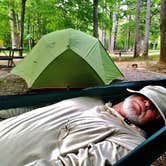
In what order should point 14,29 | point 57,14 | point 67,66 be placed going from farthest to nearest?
point 14,29 → point 57,14 → point 67,66

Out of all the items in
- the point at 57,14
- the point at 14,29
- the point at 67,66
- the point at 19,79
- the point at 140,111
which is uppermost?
the point at 57,14

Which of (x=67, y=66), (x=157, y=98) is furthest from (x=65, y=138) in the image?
(x=67, y=66)

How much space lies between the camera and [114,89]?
7.28 feet

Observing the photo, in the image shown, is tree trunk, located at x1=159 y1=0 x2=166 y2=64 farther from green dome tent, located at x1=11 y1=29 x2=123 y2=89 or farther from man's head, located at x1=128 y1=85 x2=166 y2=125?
man's head, located at x1=128 y1=85 x2=166 y2=125

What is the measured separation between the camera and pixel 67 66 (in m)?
5.48

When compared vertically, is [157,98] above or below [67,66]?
above

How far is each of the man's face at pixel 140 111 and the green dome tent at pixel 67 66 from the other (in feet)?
12.1

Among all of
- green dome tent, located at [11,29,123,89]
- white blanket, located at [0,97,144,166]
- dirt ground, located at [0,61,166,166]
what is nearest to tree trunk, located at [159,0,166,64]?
dirt ground, located at [0,61,166,166]

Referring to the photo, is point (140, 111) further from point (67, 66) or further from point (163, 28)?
point (163, 28)

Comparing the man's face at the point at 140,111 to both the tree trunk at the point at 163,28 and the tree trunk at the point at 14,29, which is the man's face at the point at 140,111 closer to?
the tree trunk at the point at 163,28

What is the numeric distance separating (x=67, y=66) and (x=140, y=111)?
376 cm

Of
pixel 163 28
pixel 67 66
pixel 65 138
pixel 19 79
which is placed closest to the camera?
pixel 65 138

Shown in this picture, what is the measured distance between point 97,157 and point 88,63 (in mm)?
4047

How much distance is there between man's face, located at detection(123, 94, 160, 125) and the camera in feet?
5.74
